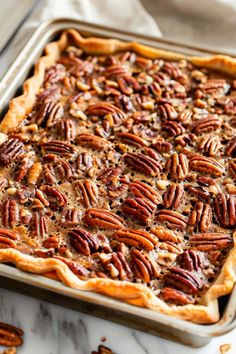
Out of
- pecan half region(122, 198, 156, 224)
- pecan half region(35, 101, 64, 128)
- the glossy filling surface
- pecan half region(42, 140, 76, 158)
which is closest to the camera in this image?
the glossy filling surface

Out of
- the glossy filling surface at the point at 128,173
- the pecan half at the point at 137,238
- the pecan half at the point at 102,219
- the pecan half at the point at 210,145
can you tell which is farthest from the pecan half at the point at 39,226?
the pecan half at the point at 210,145

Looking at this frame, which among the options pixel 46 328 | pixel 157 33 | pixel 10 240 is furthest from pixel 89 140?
pixel 157 33

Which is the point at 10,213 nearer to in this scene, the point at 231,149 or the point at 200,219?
the point at 200,219

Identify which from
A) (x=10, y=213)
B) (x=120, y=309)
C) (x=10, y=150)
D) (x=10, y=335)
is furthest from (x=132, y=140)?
(x=10, y=335)

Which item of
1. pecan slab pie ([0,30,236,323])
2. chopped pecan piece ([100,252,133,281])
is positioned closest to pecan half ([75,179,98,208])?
pecan slab pie ([0,30,236,323])

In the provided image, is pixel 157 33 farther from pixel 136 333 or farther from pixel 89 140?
pixel 136 333

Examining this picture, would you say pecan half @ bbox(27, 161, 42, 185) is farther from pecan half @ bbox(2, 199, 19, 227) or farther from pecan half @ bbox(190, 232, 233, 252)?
pecan half @ bbox(190, 232, 233, 252)
